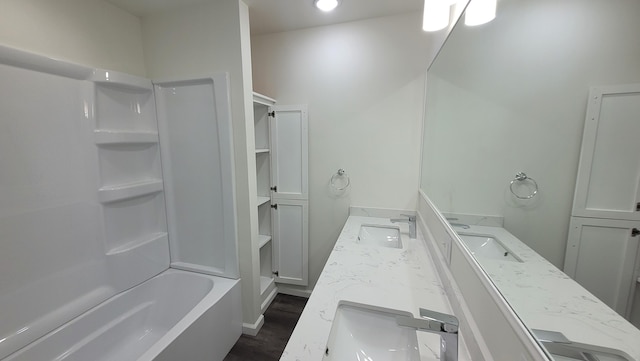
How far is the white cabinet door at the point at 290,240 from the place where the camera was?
236 cm

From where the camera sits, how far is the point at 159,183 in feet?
6.28

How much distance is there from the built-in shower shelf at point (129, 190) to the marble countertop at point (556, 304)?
215 cm

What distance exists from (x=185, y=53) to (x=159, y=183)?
1.04 metres

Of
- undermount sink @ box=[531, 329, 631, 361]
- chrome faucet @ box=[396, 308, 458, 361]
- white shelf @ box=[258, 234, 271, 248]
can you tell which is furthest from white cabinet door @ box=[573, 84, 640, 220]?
white shelf @ box=[258, 234, 271, 248]

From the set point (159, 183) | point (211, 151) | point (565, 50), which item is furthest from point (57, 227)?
point (565, 50)

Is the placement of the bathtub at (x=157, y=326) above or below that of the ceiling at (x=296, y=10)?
below

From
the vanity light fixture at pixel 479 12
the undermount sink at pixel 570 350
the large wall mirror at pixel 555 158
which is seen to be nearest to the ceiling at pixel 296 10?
the vanity light fixture at pixel 479 12

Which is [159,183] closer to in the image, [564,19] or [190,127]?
[190,127]

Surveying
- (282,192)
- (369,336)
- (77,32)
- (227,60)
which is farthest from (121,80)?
(369,336)

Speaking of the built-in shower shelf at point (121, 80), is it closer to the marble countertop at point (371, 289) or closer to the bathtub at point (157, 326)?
the bathtub at point (157, 326)

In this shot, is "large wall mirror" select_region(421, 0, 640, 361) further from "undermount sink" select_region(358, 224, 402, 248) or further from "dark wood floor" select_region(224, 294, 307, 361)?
"dark wood floor" select_region(224, 294, 307, 361)

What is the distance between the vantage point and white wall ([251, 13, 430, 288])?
200 cm

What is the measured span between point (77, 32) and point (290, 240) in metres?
2.18

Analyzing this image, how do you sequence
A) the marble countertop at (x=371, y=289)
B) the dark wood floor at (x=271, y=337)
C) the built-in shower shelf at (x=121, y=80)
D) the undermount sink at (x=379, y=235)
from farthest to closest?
1. the undermount sink at (x=379, y=235)
2. the dark wood floor at (x=271, y=337)
3. the built-in shower shelf at (x=121, y=80)
4. the marble countertop at (x=371, y=289)
